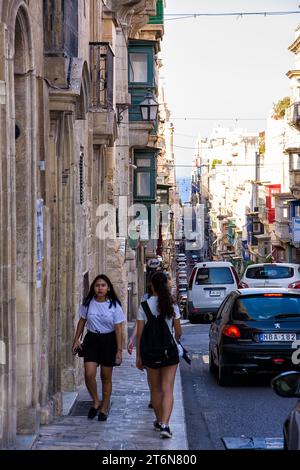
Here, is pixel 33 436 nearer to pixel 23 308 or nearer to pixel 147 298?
pixel 23 308

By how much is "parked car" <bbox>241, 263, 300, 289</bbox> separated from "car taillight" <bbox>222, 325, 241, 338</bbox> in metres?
15.4

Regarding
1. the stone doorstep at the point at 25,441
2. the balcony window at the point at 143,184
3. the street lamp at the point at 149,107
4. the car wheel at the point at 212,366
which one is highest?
the street lamp at the point at 149,107

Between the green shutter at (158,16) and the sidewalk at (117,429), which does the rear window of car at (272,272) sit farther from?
the sidewalk at (117,429)

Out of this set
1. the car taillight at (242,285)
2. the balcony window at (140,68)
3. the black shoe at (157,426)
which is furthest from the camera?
the balcony window at (140,68)

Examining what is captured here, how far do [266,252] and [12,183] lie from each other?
8534 cm

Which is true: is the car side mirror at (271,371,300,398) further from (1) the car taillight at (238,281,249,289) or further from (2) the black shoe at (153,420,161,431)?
(1) the car taillight at (238,281,249,289)

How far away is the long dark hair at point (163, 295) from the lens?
11.3 meters

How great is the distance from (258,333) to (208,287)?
17.5 meters

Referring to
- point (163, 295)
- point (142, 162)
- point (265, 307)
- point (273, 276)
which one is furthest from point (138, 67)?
point (163, 295)

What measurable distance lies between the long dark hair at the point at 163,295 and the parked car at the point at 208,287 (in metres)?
21.1

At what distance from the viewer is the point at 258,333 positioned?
1523 cm

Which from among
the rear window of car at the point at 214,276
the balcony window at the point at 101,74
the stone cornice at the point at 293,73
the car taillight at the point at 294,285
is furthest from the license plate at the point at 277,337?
the stone cornice at the point at 293,73

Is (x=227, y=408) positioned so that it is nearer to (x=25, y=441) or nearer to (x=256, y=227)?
(x=25, y=441)

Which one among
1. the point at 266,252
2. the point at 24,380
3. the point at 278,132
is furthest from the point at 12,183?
the point at 266,252
